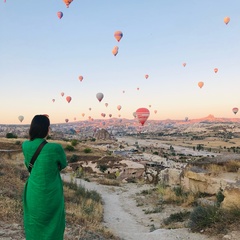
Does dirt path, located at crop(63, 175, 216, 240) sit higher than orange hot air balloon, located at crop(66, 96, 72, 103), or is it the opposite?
orange hot air balloon, located at crop(66, 96, 72, 103)

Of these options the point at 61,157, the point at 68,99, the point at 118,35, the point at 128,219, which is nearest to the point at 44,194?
the point at 61,157

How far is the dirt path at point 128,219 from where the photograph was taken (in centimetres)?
761

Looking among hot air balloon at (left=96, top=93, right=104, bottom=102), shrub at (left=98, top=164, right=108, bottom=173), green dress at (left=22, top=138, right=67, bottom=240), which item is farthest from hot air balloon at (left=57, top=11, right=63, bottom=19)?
green dress at (left=22, top=138, right=67, bottom=240)

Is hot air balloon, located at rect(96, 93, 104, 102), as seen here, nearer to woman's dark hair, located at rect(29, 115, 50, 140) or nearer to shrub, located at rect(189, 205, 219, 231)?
shrub, located at rect(189, 205, 219, 231)

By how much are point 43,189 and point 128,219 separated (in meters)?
8.59

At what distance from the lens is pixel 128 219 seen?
37.7ft

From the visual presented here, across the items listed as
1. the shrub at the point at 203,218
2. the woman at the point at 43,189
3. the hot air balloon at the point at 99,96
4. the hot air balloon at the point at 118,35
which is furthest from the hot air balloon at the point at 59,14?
the woman at the point at 43,189

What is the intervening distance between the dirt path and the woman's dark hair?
4939 mm

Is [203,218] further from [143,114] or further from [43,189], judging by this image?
[143,114]

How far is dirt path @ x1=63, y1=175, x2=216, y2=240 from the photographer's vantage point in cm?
761

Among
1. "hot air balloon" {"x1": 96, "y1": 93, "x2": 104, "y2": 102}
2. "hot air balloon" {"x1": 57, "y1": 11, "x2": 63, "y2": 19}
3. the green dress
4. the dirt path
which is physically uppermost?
"hot air balloon" {"x1": 57, "y1": 11, "x2": 63, "y2": 19}

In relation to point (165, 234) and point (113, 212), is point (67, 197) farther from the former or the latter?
point (165, 234)

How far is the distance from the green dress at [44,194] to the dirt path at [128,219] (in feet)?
14.4

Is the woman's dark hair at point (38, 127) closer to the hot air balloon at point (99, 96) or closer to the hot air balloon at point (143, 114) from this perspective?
the hot air balloon at point (143, 114)
